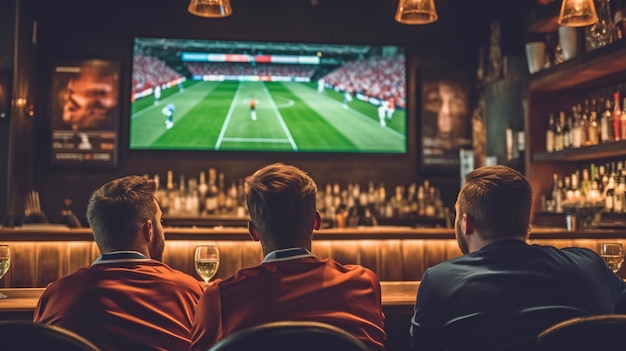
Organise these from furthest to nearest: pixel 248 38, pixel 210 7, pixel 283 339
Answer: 1. pixel 248 38
2. pixel 210 7
3. pixel 283 339

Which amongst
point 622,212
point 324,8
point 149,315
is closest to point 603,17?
point 622,212

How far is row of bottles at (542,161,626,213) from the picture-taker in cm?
451

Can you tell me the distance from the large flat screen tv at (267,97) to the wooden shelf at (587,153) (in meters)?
1.60

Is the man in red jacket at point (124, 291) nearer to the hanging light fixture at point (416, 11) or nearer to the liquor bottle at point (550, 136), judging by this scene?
the hanging light fixture at point (416, 11)

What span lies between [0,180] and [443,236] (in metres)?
3.59

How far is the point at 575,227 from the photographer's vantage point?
4316mm

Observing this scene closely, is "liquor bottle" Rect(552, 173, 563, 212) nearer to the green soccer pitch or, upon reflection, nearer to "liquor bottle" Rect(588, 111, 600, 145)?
"liquor bottle" Rect(588, 111, 600, 145)

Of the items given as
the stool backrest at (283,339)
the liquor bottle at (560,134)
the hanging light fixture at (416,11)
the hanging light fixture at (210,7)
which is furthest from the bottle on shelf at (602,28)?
the stool backrest at (283,339)

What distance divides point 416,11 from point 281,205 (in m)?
1.94

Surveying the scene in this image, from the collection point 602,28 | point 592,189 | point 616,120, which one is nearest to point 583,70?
point 602,28

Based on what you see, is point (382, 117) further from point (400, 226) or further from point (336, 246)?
point (336, 246)

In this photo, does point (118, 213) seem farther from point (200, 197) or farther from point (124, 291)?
point (200, 197)

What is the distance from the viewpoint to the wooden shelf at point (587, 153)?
4.27 metres

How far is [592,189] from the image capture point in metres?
4.86
